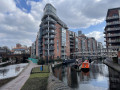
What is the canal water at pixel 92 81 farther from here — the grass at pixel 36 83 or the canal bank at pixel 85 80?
the grass at pixel 36 83

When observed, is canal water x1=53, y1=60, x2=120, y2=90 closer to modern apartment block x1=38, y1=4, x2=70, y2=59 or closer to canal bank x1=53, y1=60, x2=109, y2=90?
canal bank x1=53, y1=60, x2=109, y2=90

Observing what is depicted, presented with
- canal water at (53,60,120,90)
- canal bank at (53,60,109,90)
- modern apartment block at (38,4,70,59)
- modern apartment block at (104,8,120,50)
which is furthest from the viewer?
modern apartment block at (38,4,70,59)

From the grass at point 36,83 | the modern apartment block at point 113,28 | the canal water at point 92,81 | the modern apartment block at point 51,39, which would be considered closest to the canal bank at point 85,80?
the canal water at point 92,81

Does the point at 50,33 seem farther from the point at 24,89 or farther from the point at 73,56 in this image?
the point at 24,89

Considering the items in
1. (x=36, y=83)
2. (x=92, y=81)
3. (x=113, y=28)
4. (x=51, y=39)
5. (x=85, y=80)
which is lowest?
(x=85, y=80)

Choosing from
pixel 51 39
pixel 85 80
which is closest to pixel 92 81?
pixel 85 80

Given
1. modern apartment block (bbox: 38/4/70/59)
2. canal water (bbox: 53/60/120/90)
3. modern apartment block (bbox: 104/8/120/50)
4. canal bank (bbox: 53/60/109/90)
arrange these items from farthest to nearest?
modern apartment block (bbox: 38/4/70/59), modern apartment block (bbox: 104/8/120/50), canal bank (bbox: 53/60/109/90), canal water (bbox: 53/60/120/90)

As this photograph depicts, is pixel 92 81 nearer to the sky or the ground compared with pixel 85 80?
nearer to the sky

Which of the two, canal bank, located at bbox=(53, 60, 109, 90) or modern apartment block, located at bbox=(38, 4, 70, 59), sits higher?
modern apartment block, located at bbox=(38, 4, 70, 59)

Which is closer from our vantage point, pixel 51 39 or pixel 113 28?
pixel 113 28

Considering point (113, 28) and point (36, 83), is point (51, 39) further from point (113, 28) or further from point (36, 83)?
point (36, 83)

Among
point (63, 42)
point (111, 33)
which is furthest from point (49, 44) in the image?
point (111, 33)

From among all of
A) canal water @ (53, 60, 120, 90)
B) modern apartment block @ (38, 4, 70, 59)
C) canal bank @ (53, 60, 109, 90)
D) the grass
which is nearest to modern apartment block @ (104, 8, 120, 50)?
canal water @ (53, 60, 120, 90)

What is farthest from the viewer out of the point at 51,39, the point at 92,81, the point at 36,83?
the point at 51,39
